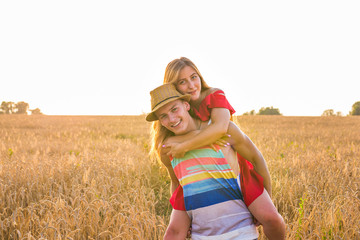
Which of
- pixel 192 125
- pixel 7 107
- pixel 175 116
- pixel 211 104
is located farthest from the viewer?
pixel 7 107

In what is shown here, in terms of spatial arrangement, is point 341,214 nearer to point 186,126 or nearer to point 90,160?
point 186,126

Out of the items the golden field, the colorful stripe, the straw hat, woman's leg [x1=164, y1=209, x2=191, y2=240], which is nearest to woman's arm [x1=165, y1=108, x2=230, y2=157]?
the colorful stripe

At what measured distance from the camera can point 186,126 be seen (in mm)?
2422

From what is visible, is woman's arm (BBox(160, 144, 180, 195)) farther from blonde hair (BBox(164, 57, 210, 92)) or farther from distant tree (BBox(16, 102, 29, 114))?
distant tree (BBox(16, 102, 29, 114))

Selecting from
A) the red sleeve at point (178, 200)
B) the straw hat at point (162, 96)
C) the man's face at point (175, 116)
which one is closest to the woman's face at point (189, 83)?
the straw hat at point (162, 96)

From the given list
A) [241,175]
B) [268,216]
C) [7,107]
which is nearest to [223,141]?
[241,175]

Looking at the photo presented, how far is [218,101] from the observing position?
103 inches

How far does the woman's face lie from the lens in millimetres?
2814

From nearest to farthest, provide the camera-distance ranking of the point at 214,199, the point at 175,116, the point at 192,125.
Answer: the point at 214,199
the point at 175,116
the point at 192,125

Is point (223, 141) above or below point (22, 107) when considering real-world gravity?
below

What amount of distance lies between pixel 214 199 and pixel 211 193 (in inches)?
2.0

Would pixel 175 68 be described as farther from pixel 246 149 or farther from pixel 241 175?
pixel 241 175

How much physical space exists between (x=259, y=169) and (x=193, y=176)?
689 millimetres

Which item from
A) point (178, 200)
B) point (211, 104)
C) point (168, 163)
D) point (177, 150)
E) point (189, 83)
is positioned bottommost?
point (178, 200)
